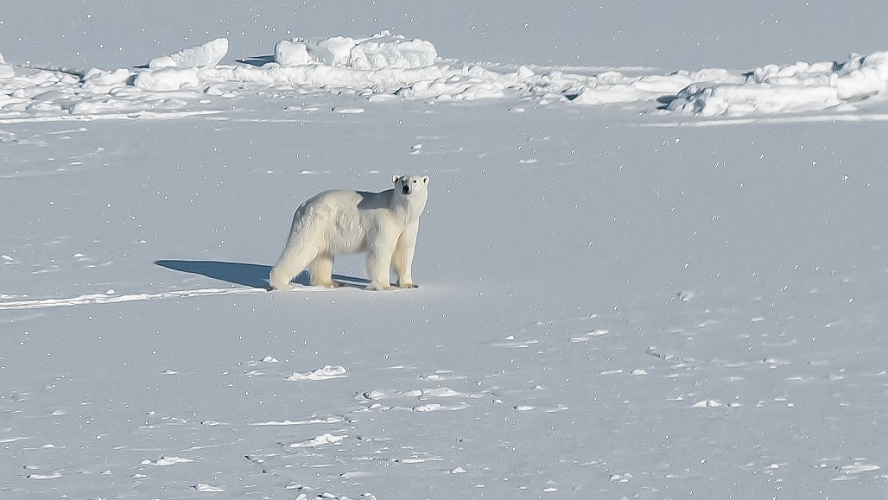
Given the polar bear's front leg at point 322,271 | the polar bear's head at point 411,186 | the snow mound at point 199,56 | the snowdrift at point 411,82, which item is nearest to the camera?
the polar bear's head at point 411,186

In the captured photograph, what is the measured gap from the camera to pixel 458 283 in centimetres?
791

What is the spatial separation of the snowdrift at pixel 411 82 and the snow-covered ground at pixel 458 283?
→ 60 mm

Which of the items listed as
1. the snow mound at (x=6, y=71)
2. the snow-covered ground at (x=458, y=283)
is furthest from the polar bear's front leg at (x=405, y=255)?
the snow mound at (x=6, y=71)

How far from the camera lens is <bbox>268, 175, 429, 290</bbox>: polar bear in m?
7.41

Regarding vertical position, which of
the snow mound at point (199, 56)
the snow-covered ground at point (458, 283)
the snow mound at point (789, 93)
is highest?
the snow mound at point (199, 56)

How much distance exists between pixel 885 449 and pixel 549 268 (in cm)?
426

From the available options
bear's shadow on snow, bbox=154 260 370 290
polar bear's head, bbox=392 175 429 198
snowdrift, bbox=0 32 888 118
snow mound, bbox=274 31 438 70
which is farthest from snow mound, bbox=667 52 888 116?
polar bear's head, bbox=392 175 429 198

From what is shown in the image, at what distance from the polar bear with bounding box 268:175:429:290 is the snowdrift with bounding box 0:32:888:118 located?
813cm

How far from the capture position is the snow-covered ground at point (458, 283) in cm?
429

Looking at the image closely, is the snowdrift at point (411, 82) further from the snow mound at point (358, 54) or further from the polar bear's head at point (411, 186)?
the polar bear's head at point (411, 186)

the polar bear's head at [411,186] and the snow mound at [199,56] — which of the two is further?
the snow mound at [199,56]

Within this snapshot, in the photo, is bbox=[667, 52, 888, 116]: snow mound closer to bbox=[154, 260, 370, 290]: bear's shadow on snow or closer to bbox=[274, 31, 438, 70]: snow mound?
bbox=[274, 31, 438, 70]: snow mound

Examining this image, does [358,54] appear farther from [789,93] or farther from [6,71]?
[789,93]

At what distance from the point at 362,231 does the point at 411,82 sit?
1082cm
